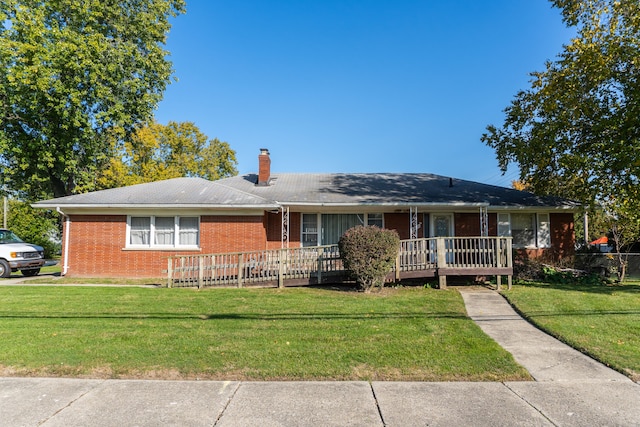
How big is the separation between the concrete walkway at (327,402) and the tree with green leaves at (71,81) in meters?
20.6

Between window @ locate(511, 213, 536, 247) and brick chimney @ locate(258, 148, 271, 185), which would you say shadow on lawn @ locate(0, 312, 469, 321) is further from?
brick chimney @ locate(258, 148, 271, 185)

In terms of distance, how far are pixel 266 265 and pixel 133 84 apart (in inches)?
675

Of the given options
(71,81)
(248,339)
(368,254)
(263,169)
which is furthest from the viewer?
(71,81)

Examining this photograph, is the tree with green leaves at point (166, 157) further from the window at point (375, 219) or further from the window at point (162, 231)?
the window at point (375, 219)

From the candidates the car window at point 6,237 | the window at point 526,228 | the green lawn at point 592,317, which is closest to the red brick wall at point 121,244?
the car window at point 6,237

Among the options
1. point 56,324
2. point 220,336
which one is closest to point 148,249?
point 56,324

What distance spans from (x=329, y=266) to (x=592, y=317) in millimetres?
6698

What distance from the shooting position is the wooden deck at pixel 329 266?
11.7 metres

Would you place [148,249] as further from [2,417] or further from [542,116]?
[542,116]

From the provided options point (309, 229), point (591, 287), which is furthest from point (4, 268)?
point (591, 287)

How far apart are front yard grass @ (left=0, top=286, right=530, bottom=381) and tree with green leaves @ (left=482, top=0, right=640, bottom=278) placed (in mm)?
6888

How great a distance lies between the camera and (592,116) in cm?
1277

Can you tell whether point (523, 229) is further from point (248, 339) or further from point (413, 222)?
point (248, 339)

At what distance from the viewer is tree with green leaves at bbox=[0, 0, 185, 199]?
20.3 meters
